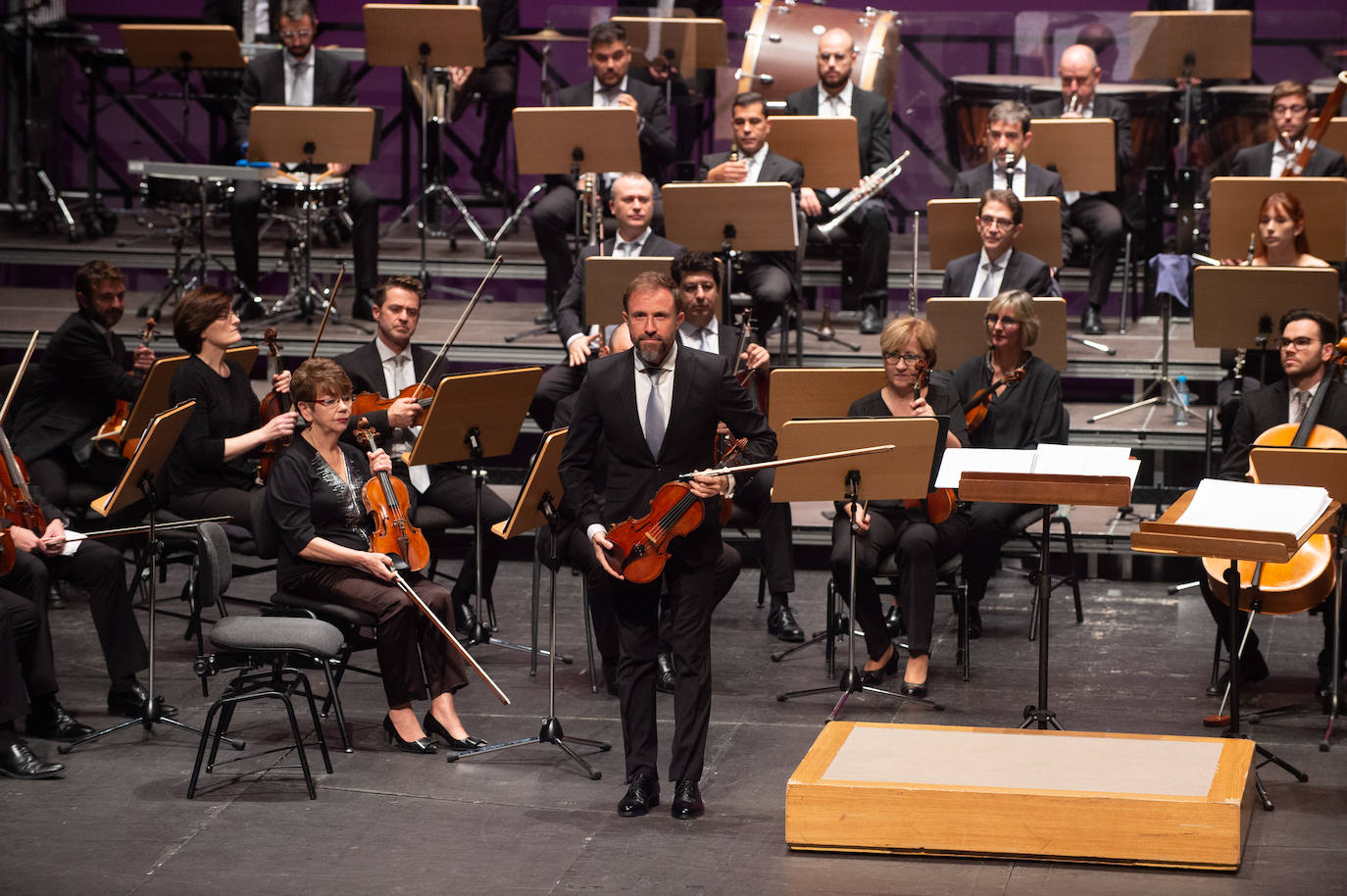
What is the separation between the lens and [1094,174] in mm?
8344

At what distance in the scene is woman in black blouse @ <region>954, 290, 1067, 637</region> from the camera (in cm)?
640

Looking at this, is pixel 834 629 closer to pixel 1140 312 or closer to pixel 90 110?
pixel 1140 312

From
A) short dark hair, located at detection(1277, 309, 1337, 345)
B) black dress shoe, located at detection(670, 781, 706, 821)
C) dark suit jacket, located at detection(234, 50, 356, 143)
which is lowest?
black dress shoe, located at detection(670, 781, 706, 821)

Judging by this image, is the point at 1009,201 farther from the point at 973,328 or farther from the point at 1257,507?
the point at 1257,507

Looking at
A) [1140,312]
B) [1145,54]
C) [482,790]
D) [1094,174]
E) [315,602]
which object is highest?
[1145,54]

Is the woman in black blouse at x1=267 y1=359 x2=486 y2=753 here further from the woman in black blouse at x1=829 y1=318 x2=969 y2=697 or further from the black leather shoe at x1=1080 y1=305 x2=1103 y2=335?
the black leather shoe at x1=1080 y1=305 x2=1103 y2=335

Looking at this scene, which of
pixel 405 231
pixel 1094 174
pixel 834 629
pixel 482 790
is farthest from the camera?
pixel 405 231

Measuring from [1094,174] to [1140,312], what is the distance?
65.2 inches

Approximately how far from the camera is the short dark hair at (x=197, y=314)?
21.0 ft

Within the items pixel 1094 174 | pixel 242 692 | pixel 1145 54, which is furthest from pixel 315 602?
pixel 1145 54

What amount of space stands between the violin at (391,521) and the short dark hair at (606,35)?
12.8ft

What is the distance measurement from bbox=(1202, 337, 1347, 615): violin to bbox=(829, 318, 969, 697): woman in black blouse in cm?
92

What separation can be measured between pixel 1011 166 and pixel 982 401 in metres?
2.13

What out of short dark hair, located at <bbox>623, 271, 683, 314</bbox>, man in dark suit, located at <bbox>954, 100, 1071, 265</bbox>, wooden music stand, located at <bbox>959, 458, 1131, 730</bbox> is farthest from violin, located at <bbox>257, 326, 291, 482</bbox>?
man in dark suit, located at <bbox>954, 100, 1071, 265</bbox>
